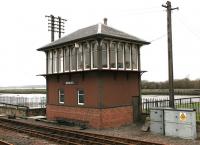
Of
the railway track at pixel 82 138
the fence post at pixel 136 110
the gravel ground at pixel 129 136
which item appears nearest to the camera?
the railway track at pixel 82 138

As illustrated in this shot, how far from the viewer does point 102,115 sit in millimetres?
19219

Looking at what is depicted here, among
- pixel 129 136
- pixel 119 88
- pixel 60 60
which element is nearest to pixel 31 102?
pixel 60 60

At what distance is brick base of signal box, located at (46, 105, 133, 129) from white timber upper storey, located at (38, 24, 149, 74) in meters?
3.10

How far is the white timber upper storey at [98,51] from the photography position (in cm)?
1976

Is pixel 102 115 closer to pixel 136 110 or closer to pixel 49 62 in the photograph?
pixel 136 110

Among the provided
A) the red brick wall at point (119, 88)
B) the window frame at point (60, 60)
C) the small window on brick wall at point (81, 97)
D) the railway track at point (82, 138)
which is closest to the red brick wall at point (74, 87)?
the small window on brick wall at point (81, 97)

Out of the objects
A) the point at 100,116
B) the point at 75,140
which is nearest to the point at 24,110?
the point at 100,116

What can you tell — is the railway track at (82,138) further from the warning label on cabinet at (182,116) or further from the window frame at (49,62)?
the window frame at (49,62)

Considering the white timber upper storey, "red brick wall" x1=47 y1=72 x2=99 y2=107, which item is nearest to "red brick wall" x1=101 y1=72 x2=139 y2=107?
the white timber upper storey

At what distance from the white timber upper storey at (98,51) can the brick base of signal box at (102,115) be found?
10.2ft

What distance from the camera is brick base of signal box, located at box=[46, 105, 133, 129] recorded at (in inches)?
760

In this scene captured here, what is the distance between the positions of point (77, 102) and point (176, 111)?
837cm

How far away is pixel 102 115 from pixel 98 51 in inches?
180

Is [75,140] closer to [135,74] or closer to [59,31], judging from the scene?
[135,74]
